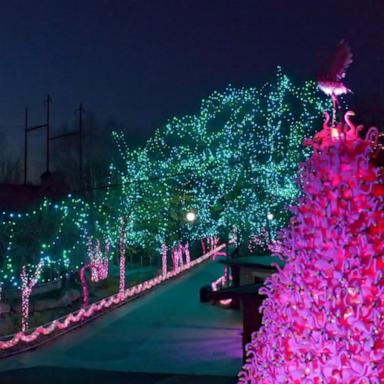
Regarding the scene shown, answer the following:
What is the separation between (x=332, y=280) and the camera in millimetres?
3730

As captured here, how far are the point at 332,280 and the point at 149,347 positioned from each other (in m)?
11.3

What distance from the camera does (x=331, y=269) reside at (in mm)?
3748

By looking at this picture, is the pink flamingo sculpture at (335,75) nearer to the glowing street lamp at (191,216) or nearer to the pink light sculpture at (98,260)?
the pink light sculpture at (98,260)

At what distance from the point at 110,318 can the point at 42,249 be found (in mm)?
3511

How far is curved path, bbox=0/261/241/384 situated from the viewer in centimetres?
1207

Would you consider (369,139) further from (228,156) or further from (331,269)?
(228,156)

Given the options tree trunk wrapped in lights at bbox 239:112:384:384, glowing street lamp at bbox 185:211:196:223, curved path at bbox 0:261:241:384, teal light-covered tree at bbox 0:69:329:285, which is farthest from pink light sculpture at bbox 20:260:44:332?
glowing street lamp at bbox 185:211:196:223

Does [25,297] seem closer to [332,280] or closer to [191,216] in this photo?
[332,280]

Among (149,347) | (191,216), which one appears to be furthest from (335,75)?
(191,216)

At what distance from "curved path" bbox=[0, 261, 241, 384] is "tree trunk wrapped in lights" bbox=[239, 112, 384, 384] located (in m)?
7.46

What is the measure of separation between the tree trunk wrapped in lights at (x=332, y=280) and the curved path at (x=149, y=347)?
7465mm

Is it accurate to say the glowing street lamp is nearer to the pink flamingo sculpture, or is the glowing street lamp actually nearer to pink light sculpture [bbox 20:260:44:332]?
pink light sculpture [bbox 20:260:44:332]

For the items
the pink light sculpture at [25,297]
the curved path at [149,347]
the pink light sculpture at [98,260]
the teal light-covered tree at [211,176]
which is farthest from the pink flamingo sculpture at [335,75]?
the pink light sculpture at [98,260]

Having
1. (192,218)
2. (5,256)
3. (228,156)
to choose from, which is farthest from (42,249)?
(192,218)
